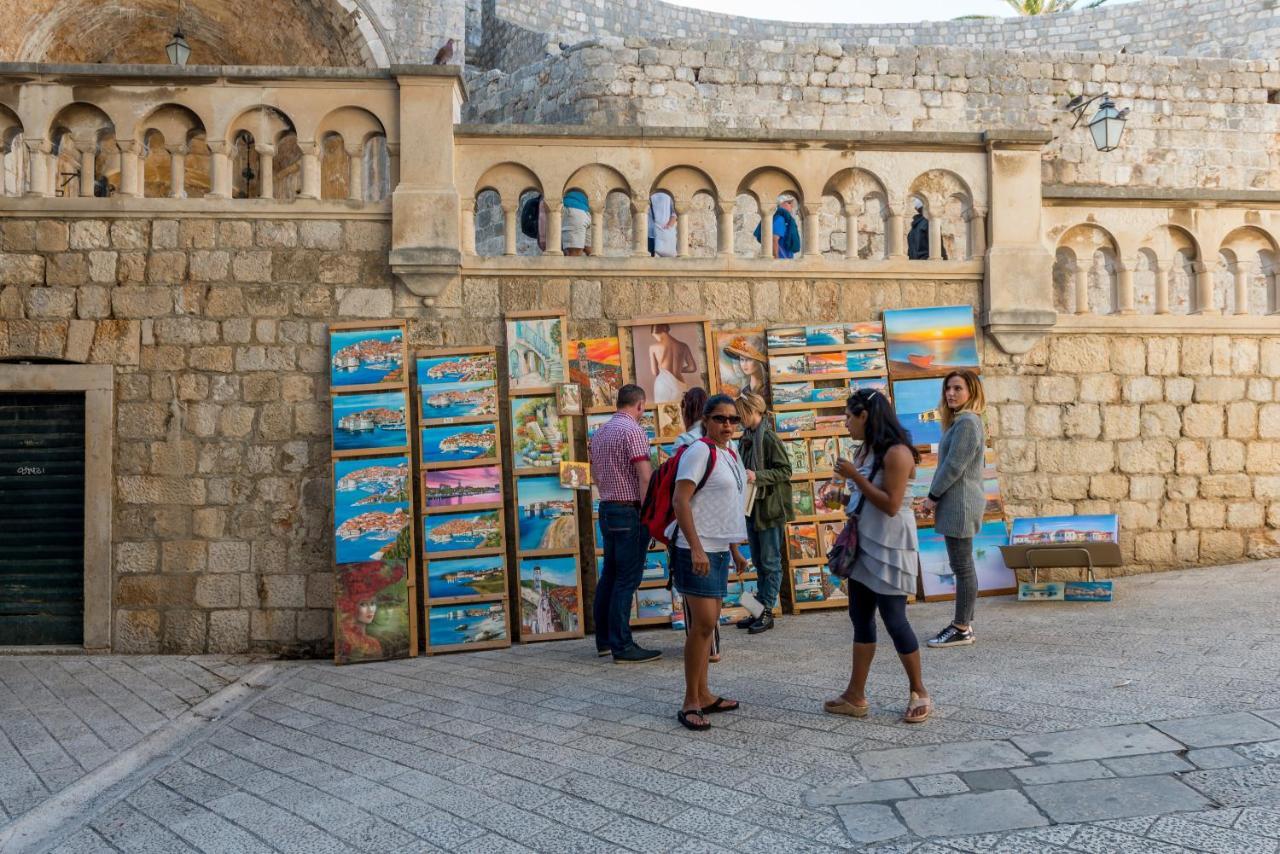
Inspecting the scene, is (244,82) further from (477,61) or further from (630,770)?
(477,61)

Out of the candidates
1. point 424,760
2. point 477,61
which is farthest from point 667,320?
point 477,61

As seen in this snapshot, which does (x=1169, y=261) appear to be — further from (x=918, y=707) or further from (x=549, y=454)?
(x=918, y=707)

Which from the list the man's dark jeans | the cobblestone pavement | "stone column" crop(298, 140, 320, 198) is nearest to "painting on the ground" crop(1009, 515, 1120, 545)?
the cobblestone pavement

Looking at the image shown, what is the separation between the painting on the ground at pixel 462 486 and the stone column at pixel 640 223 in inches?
80.3

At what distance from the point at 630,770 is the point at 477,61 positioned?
16.6m

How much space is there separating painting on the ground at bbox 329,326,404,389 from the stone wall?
7410 millimetres

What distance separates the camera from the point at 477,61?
1792 cm

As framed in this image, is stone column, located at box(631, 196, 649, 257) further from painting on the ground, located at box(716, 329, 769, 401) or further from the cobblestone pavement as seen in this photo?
the cobblestone pavement

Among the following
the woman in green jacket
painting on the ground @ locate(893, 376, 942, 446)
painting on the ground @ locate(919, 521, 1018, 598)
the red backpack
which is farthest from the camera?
painting on the ground @ locate(893, 376, 942, 446)

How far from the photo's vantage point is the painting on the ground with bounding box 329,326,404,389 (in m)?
7.11

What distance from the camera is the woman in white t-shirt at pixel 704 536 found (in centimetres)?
439

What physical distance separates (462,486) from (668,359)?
1835mm

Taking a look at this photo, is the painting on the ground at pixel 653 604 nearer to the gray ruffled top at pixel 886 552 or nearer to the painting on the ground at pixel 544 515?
the painting on the ground at pixel 544 515

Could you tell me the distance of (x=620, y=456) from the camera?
19.6ft
